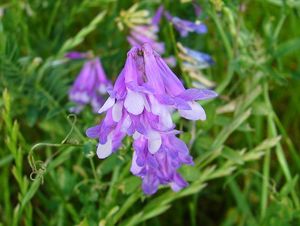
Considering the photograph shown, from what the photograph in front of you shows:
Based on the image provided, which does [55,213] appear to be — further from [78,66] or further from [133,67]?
[133,67]

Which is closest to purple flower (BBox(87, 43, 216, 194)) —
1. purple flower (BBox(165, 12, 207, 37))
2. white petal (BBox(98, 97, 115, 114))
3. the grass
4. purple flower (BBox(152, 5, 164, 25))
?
white petal (BBox(98, 97, 115, 114))

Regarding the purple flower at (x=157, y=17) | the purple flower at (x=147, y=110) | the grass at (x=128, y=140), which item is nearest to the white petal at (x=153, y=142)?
the purple flower at (x=147, y=110)

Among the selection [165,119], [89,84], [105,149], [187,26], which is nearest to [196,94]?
[165,119]

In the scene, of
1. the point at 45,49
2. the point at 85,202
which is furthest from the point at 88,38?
the point at 85,202

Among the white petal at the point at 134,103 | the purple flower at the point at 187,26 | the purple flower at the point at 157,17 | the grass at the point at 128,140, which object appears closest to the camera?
the white petal at the point at 134,103

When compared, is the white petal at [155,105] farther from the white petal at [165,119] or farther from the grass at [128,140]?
the grass at [128,140]

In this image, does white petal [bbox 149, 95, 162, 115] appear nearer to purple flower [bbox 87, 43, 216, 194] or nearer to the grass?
purple flower [bbox 87, 43, 216, 194]
